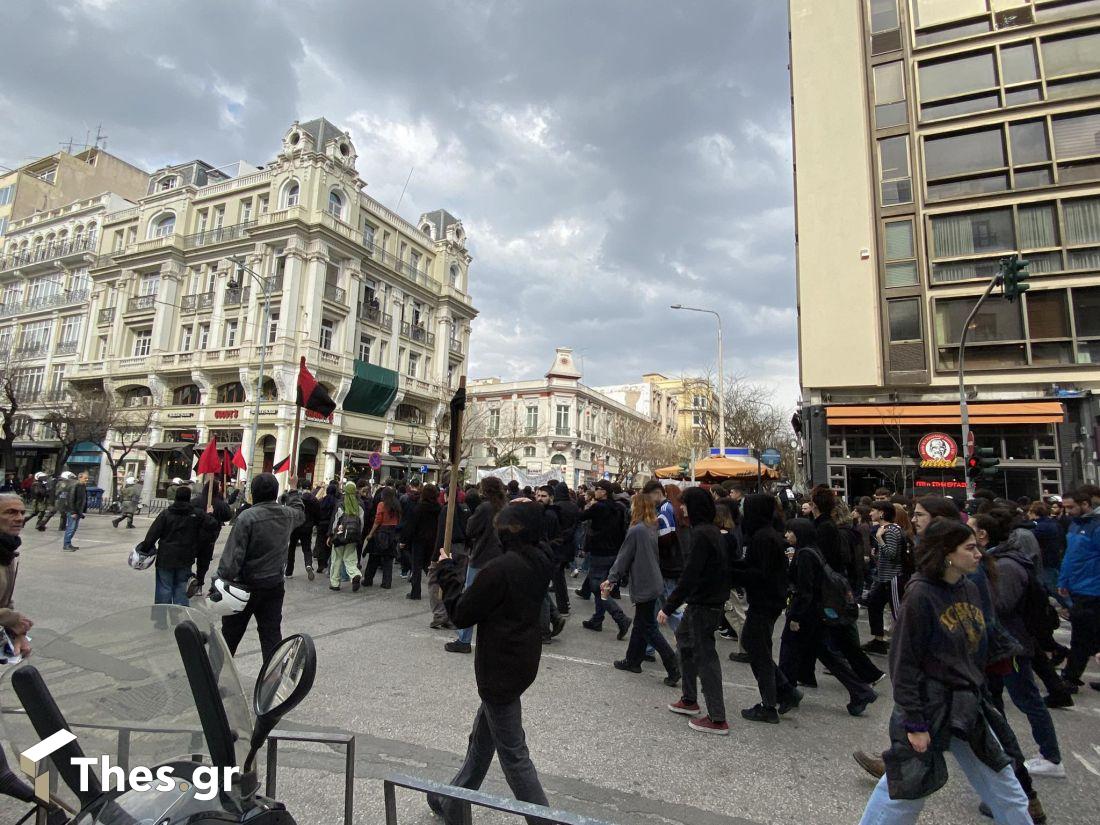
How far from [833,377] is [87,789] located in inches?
878

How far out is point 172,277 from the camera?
3447 centimetres

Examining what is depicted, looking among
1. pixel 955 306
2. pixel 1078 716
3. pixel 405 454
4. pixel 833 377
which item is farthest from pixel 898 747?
pixel 405 454

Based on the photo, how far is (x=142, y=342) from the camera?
35.4 meters

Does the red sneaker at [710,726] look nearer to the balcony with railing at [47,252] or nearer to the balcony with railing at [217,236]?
the balcony with railing at [217,236]

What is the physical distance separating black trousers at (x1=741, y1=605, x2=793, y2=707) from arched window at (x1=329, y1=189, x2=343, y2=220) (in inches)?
1338

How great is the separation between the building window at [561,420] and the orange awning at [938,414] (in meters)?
33.8

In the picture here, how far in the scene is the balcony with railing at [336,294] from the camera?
3222 cm

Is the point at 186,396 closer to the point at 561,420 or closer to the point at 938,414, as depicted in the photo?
the point at 561,420

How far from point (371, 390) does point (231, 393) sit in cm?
748

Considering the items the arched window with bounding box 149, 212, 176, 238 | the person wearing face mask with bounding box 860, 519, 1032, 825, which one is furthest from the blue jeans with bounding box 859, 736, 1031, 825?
the arched window with bounding box 149, 212, 176, 238

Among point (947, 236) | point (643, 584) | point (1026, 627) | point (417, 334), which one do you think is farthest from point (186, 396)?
point (1026, 627)

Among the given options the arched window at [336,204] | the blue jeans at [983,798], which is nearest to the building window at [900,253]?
the blue jeans at [983,798]

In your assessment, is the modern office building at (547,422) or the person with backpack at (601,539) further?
the modern office building at (547,422)

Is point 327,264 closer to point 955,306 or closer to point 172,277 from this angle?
point 172,277
